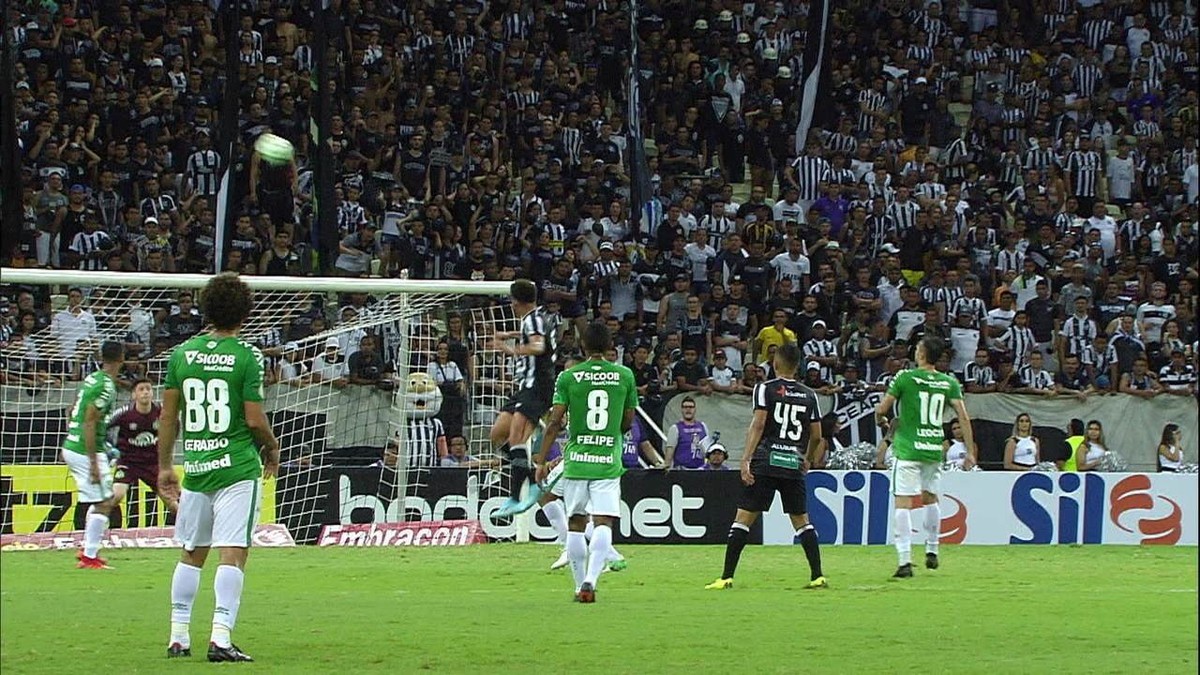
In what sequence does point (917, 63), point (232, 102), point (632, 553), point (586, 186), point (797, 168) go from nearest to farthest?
1. point (632, 553)
2. point (232, 102)
3. point (586, 186)
4. point (797, 168)
5. point (917, 63)

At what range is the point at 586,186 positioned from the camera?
26.4 m

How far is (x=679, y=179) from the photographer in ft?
92.0

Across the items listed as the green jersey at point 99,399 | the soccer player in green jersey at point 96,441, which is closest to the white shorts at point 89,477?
the soccer player in green jersey at point 96,441

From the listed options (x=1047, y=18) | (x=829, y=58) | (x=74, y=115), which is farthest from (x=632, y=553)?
(x=1047, y=18)

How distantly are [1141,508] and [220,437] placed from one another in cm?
1527

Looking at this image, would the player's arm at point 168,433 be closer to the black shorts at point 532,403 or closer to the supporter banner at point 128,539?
the black shorts at point 532,403

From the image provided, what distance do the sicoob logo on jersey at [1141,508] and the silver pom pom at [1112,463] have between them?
425mm

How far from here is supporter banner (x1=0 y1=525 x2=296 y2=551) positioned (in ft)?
60.7

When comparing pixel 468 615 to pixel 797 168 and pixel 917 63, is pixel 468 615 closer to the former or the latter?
pixel 797 168

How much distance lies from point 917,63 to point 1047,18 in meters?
3.98

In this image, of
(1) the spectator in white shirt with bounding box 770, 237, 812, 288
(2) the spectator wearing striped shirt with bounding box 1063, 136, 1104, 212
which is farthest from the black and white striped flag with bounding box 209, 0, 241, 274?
(2) the spectator wearing striped shirt with bounding box 1063, 136, 1104, 212

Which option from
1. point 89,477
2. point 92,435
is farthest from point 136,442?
point 92,435

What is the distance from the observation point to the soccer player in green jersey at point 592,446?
520 inches

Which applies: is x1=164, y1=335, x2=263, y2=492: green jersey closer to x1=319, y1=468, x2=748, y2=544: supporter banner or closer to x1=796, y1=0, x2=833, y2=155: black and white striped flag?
x1=319, y1=468, x2=748, y2=544: supporter banner
